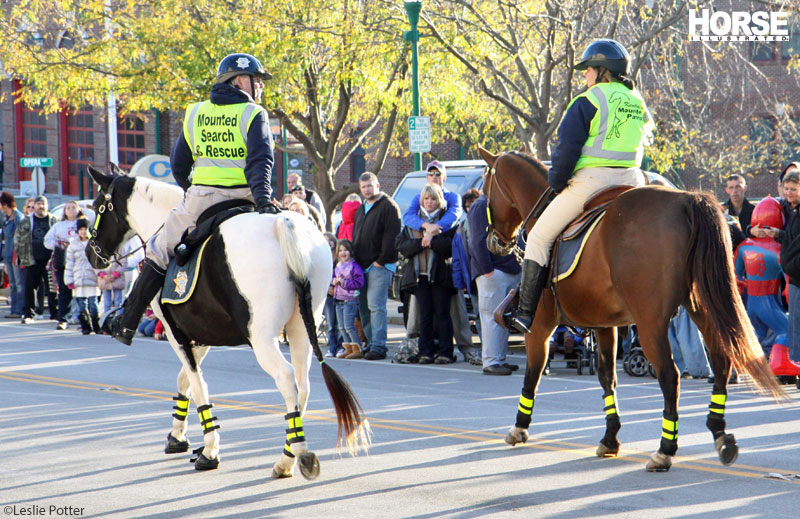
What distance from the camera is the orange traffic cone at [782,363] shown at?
448 inches

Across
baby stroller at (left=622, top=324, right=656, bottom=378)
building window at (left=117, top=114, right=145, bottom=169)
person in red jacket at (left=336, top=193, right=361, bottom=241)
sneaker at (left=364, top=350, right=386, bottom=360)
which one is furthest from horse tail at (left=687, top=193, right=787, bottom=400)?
building window at (left=117, top=114, right=145, bottom=169)

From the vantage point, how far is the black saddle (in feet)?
24.7

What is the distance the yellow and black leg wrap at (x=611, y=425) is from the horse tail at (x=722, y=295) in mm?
1125

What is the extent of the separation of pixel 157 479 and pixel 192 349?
965 millimetres

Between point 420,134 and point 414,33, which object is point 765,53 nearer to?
point 414,33

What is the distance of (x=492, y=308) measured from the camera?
507 inches

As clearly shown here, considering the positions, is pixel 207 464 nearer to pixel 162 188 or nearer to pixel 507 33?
pixel 162 188

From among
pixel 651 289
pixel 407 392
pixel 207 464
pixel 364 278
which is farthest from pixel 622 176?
pixel 364 278

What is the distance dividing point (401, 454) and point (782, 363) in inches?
202

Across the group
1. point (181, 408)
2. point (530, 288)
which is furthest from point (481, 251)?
point (181, 408)

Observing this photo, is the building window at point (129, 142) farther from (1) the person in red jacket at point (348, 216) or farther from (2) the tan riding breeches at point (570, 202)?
(2) the tan riding breeches at point (570, 202)

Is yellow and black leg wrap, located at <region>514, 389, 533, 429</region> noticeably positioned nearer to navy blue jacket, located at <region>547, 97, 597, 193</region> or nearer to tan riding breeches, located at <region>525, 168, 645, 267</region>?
tan riding breeches, located at <region>525, 168, 645, 267</region>

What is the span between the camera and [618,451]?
796 cm

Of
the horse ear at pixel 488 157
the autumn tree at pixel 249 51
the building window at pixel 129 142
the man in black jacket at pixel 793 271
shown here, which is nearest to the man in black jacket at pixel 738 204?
the man in black jacket at pixel 793 271
